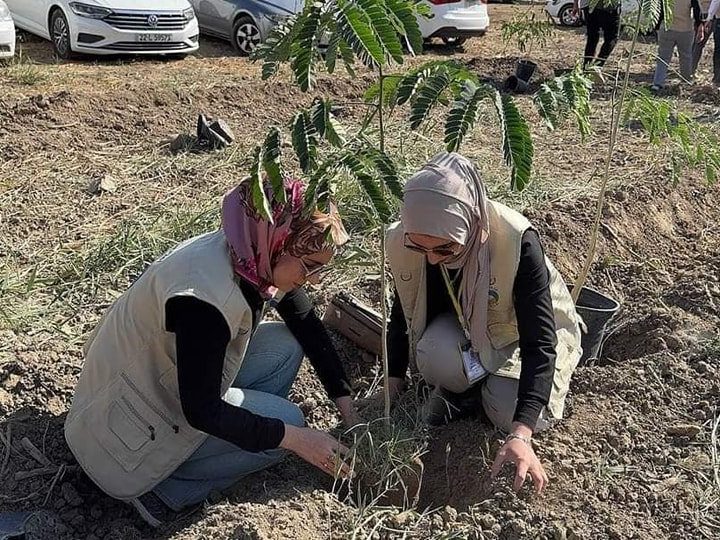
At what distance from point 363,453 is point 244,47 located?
31.2ft

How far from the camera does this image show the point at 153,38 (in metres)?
10.1

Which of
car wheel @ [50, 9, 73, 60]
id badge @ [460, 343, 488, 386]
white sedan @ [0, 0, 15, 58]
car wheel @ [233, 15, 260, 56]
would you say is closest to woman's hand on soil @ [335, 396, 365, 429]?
id badge @ [460, 343, 488, 386]

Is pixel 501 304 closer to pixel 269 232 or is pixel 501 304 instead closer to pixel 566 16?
pixel 269 232

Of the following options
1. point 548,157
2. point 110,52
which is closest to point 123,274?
point 548,157

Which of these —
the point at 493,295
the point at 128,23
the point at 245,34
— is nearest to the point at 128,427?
the point at 493,295

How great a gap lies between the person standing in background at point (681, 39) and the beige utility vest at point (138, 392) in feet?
26.3

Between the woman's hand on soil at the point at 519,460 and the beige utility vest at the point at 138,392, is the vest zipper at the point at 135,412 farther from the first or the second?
the woman's hand on soil at the point at 519,460

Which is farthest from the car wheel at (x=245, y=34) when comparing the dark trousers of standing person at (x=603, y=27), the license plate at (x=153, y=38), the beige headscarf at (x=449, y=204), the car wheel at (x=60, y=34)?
the beige headscarf at (x=449, y=204)

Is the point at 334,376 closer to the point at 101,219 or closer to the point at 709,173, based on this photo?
the point at 709,173

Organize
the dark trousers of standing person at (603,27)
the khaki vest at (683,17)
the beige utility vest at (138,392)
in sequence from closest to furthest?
1. the beige utility vest at (138,392)
2. the khaki vest at (683,17)
3. the dark trousers of standing person at (603,27)

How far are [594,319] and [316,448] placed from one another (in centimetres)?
149

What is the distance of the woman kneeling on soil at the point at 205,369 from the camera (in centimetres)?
239

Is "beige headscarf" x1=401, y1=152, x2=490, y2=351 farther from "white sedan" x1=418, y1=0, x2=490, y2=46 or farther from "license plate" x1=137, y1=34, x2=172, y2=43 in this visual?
"white sedan" x1=418, y1=0, x2=490, y2=46

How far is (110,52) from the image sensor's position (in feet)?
32.9
